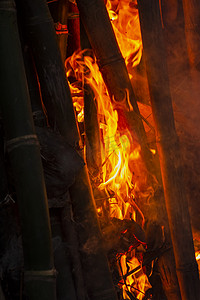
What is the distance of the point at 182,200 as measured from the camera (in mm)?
3480

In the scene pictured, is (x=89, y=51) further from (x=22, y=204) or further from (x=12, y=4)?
(x=22, y=204)

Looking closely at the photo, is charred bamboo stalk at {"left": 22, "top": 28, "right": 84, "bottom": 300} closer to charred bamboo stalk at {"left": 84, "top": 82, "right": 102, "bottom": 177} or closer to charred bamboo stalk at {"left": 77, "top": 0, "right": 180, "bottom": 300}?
charred bamboo stalk at {"left": 84, "top": 82, "right": 102, "bottom": 177}

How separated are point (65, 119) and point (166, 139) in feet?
3.20

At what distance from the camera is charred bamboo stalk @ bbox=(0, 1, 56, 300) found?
2412 millimetres

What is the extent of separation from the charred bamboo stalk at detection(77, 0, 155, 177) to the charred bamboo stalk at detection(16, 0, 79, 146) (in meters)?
0.46

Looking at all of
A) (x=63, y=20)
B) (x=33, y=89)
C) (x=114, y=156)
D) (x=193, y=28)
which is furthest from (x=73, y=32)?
(x=193, y=28)

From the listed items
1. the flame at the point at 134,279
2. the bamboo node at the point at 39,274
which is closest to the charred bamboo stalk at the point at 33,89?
the bamboo node at the point at 39,274

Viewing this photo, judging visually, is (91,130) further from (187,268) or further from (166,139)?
(187,268)

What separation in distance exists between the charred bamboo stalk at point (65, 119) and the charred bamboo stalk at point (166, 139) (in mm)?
800

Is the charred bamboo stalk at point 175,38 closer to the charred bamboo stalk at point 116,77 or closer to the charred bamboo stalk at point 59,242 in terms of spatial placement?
the charred bamboo stalk at point 116,77

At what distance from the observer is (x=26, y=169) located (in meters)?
2.44

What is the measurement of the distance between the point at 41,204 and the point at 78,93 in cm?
137

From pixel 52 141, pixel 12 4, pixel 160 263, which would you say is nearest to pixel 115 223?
pixel 160 263

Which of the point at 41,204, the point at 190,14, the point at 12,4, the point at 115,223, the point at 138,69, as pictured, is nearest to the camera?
the point at 41,204
